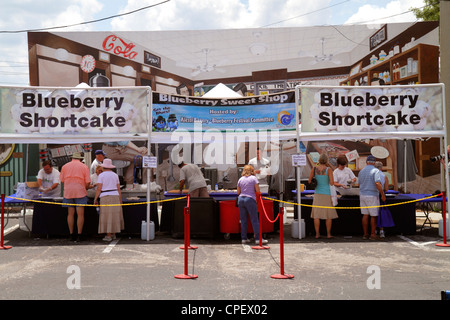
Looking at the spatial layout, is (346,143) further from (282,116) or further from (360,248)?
(360,248)

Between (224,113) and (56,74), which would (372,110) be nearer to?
(224,113)

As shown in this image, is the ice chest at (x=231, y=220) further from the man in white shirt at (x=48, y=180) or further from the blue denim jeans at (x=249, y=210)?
the man in white shirt at (x=48, y=180)

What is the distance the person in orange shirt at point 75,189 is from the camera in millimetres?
10891

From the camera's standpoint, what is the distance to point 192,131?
12102 millimetres

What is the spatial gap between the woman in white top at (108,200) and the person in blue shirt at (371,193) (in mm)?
5636

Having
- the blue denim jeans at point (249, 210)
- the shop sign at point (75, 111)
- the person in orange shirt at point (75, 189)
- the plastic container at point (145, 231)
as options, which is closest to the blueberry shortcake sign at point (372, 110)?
the blue denim jeans at point (249, 210)

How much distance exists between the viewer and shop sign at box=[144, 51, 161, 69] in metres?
19.7

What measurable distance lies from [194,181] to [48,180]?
383 cm

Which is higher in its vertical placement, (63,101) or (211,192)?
(63,101)

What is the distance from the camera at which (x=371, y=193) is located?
36.6 ft

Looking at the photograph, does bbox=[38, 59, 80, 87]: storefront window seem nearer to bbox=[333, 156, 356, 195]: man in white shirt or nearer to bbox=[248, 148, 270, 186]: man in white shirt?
bbox=[248, 148, 270, 186]: man in white shirt

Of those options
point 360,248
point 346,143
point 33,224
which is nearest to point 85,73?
point 33,224

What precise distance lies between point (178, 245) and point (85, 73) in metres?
10.8

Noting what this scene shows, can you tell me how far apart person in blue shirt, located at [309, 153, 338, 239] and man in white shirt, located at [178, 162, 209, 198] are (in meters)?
2.61
